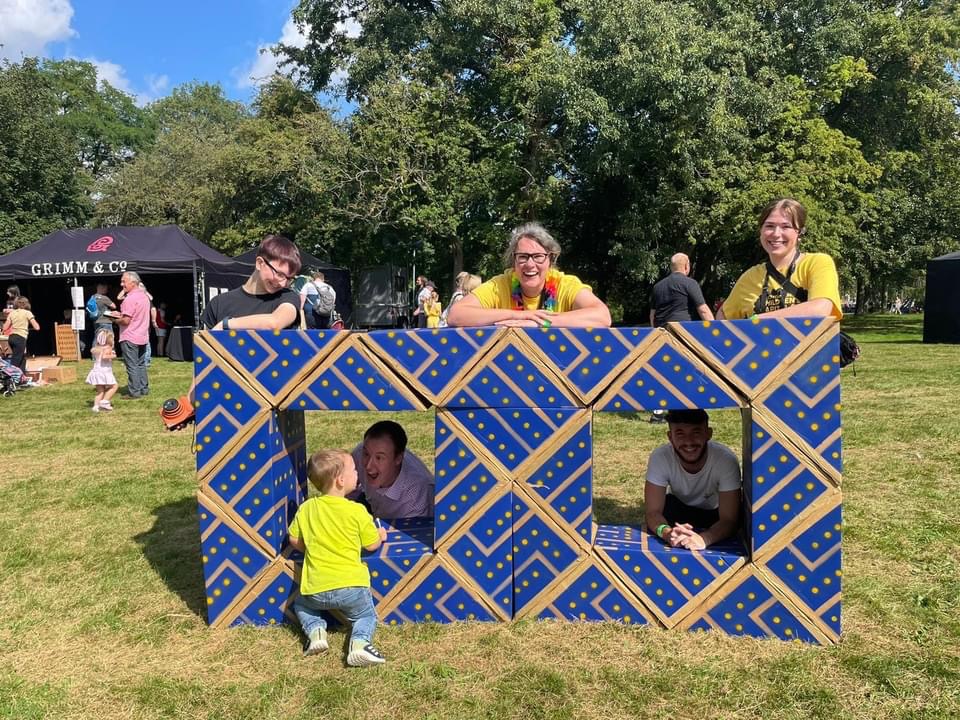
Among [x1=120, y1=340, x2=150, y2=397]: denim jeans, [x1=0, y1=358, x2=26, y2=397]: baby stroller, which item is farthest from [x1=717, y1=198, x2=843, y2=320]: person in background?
[x1=0, y1=358, x2=26, y2=397]: baby stroller

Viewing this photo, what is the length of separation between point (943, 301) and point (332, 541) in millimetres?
18354

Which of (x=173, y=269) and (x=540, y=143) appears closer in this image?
(x=173, y=269)

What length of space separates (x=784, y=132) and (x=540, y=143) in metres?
6.88

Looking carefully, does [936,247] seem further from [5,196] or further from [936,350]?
[5,196]

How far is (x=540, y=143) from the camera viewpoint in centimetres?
2080

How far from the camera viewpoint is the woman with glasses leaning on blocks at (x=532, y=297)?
3236mm

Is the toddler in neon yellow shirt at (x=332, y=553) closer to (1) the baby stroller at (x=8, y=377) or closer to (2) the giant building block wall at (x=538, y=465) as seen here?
(2) the giant building block wall at (x=538, y=465)

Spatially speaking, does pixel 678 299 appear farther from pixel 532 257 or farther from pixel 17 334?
pixel 17 334

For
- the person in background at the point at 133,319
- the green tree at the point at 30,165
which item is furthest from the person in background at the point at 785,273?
the green tree at the point at 30,165

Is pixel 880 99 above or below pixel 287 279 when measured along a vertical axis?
above

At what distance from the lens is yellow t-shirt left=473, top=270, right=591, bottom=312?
11.5ft

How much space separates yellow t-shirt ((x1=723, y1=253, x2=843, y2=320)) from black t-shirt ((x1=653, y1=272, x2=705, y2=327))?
3696 millimetres

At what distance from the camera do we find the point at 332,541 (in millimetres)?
3129

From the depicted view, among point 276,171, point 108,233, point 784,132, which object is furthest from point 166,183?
point 784,132
